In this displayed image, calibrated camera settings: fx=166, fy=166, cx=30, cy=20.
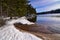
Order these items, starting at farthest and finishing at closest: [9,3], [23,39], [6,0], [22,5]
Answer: [22,5] < [9,3] < [6,0] < [23,39]

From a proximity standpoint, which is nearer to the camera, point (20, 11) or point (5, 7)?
point (5, 7)

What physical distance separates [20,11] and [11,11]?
711 centimetres

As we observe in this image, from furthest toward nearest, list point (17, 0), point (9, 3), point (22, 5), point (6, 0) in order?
1. point (22, 5)
2. point (17, 0)
3. point (9, 3)
4. point (6, 0)

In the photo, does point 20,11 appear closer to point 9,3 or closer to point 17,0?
point 17,0

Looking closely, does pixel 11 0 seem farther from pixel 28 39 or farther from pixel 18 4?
pixel 28 39

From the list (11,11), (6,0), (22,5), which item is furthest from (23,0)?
(6,0)

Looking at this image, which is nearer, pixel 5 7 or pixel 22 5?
pixel 5 7

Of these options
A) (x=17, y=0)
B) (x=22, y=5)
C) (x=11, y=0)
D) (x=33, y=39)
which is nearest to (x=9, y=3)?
(x=11, y=0)

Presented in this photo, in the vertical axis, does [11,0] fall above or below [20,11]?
above

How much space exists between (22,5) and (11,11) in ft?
34.1

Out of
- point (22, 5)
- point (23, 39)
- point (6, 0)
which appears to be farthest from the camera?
point (22, 5)

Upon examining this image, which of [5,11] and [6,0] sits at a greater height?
[6,0]

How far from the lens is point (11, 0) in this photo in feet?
159

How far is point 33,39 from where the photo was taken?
979 cm
